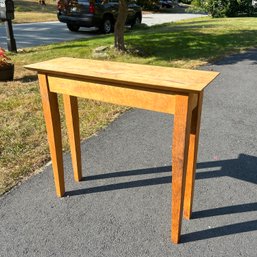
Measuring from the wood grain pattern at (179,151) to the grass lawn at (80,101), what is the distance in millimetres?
1632

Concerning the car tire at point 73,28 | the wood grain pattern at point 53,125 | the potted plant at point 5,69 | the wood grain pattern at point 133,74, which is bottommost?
the car tire at point 73,28

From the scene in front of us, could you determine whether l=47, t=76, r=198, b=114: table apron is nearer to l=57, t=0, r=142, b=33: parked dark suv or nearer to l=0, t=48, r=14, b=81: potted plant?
l=0, t=48, r=14, b=81: potted plant

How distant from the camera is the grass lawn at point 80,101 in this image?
12.2 feet

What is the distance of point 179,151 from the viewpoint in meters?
2.23

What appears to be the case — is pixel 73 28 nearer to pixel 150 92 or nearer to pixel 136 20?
pixel 136 20

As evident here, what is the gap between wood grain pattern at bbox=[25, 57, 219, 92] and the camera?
2.04m

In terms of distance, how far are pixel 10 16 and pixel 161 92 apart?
8.47m

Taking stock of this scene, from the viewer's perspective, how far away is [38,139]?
164 inches

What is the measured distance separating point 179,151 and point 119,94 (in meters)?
0.55

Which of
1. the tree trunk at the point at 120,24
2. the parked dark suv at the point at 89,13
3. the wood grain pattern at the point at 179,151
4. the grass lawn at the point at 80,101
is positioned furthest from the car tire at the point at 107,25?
the wood grain pattern at the point at 179,151

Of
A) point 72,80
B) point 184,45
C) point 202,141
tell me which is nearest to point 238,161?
point 202,141

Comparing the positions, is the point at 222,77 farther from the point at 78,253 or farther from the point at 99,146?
the point at 78,253

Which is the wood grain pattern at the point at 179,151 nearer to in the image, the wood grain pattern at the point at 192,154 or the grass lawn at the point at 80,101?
the wood grain pattern at the point at 192,154

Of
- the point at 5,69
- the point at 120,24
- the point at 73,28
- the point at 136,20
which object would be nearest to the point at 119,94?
the point at 5,69
